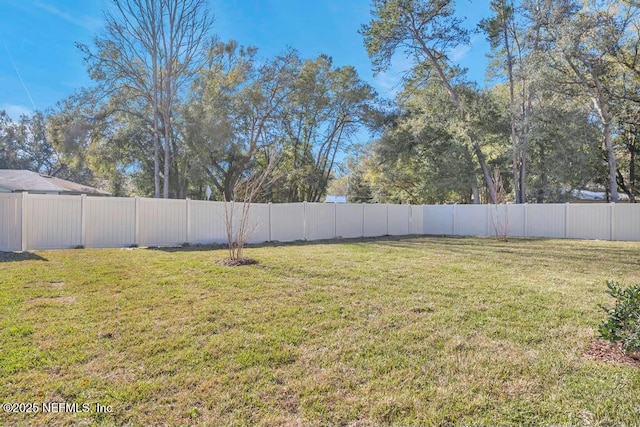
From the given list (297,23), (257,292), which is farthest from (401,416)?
(297,23)

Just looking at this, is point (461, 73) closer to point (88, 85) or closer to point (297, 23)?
point (297, 23)

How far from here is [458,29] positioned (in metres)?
14.2

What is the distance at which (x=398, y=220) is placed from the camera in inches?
546

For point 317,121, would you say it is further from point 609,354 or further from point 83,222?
point 609,354

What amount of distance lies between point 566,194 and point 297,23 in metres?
14.3

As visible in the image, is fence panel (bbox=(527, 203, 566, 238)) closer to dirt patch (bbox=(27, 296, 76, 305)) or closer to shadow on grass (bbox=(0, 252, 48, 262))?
dirt patch (bbox=(27, 296, 76, 305))

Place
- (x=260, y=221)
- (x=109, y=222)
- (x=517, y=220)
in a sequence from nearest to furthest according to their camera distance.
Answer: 1. (x=109, y=222)
2. (x=260, y=221)
3. (x=517, y=220)

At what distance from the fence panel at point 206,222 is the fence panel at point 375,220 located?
5493mm

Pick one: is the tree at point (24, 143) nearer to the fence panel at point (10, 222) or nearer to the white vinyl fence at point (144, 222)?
the white vinyl fence at point (144, 222)

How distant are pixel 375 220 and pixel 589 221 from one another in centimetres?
699

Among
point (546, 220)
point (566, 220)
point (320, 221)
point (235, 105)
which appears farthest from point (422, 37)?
point (320, 221)

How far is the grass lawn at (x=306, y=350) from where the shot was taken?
177 centimetres

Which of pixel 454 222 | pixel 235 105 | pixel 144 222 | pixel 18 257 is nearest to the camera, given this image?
pixel 18 257

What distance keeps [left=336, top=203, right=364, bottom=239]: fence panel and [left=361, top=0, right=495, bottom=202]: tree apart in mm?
5103
